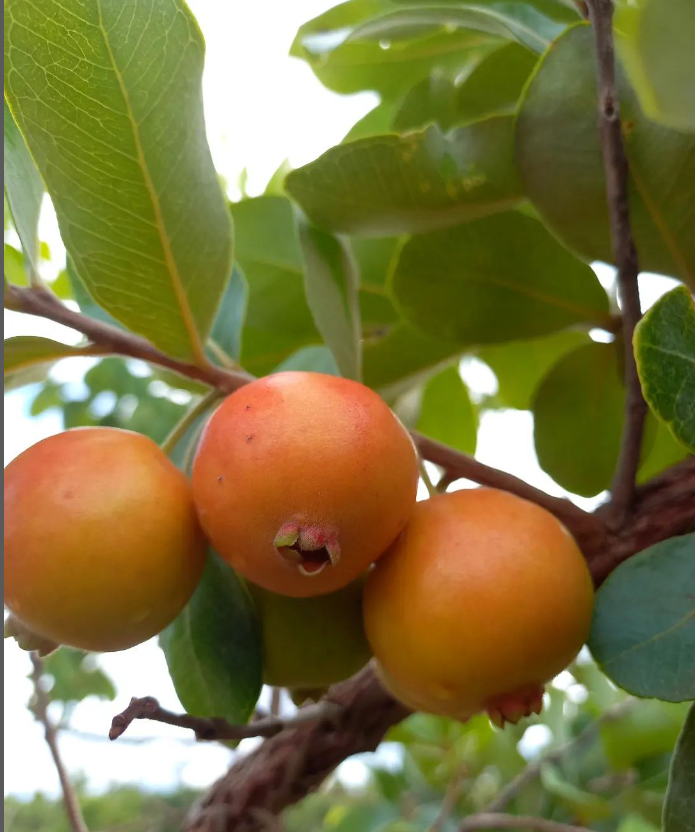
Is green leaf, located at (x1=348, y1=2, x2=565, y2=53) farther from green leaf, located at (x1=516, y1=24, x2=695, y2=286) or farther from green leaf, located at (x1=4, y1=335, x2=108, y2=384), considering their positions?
green leaf, located at (x1=4, y1=335, x2=108, y2=384)

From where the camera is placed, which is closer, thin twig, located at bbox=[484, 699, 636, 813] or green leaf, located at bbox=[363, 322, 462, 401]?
green leaf, located at bbox=[363, 322, 462, 401]

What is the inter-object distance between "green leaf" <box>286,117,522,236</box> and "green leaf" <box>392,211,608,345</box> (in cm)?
5

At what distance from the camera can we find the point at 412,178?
2.62ft

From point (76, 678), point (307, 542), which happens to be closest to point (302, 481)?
point (307, 542)

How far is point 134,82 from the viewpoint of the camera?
24.8 inches

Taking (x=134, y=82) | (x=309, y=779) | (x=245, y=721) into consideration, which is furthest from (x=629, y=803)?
(x=134, y=82)

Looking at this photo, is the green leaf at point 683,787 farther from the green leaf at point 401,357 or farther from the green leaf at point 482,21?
the green leaf at point 482,21

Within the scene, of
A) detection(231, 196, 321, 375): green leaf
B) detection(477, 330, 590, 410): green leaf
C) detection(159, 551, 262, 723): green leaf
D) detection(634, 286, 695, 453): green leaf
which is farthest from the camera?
detection(477, 330, 590, 410): green leaf

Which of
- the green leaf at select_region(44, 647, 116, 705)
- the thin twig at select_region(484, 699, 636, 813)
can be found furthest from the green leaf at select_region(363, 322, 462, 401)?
the green leaf at select_region(44, 647, 116, 705)

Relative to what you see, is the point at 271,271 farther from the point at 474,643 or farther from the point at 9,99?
the point at 474,643

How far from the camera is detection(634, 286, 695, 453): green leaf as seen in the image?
53 centimetres

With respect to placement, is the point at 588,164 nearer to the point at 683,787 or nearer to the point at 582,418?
the point at 582,418

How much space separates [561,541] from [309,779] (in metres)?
0.53

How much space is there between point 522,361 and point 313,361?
39 centimetres
